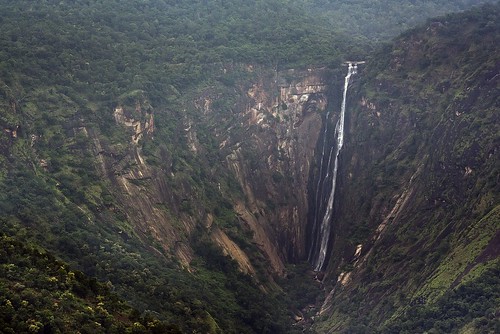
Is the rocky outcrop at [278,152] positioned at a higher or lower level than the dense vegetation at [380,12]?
lower

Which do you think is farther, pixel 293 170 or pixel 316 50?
pixel 316 50

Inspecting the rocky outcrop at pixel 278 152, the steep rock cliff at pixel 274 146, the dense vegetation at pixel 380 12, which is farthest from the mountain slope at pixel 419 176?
the dense vegetation at pixel 380 12

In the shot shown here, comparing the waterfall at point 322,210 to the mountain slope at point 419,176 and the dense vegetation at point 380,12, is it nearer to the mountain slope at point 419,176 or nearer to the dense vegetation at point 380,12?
the mountain slope at point 419,176

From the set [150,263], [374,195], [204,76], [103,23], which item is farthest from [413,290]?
[103,23]

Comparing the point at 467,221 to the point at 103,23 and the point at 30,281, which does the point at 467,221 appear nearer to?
the point at 30,281

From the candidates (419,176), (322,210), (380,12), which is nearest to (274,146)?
(322,210)

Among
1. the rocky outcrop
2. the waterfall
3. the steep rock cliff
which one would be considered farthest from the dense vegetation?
the waterfall
